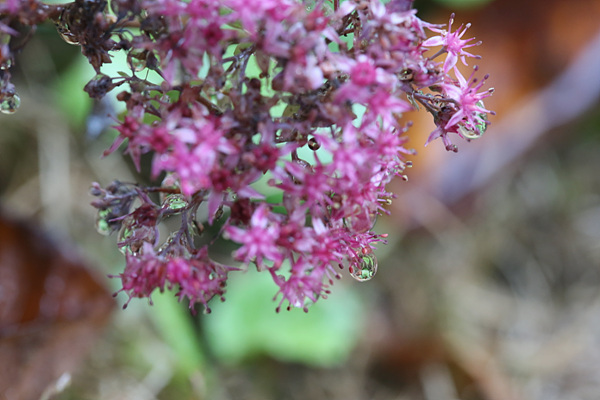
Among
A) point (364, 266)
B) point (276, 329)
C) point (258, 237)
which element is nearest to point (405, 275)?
point (276, 329)

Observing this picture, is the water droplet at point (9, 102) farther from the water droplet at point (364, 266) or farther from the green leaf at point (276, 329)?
the green leaf at point (276, 329)

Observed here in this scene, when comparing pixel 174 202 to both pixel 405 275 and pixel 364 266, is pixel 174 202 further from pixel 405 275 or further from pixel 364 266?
pixel 405 275

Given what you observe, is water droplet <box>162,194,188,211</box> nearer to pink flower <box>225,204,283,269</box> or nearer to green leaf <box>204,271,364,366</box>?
pink flower <box>225,204,283,269</box>

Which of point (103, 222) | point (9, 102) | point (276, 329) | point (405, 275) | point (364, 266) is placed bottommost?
point (405, 275)

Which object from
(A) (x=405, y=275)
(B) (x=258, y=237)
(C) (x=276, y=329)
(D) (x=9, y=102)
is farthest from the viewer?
(A) (x=405, y=275)

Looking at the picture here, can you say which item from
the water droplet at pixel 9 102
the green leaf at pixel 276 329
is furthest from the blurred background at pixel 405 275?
the water droplet at pixel 9 102

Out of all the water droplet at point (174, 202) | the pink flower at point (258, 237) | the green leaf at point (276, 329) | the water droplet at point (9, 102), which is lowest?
the green leaf at point (276, 329)
